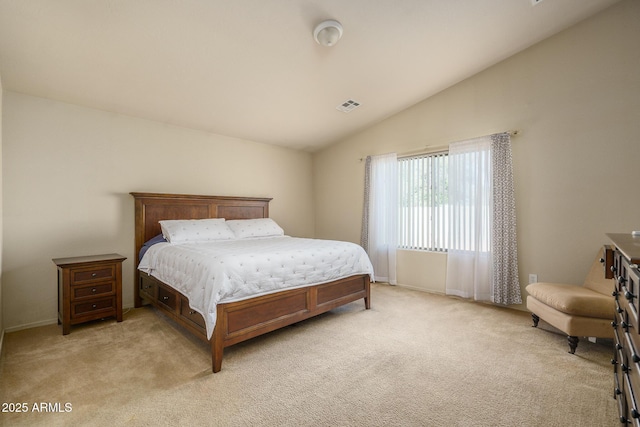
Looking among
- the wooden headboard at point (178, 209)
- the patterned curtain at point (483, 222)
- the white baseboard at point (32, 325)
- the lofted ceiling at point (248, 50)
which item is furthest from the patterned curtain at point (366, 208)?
the white baseboard at point (32, 325)

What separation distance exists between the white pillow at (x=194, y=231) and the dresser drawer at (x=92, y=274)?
0.62 meters

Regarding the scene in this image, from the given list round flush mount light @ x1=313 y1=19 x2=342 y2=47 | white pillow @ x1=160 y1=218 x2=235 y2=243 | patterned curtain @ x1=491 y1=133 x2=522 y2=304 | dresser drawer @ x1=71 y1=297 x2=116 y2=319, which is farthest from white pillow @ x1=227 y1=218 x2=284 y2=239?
patterned curtain @ x1=491 y1=133 x2=522 y2=304

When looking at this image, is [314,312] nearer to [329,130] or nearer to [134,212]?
[134,212]

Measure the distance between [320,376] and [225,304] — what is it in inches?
33.1

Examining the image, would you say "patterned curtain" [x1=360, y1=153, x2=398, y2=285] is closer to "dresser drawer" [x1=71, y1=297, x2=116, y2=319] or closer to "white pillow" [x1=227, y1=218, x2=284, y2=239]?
"white pillow" [x1=227, y1=218, x2=284, y2=239]

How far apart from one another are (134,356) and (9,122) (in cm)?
259

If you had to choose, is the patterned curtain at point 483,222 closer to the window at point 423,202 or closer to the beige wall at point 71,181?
the window at point 423,202

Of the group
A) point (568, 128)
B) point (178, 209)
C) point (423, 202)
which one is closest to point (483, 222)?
point (423, 202)

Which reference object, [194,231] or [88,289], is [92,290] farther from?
[194,231]

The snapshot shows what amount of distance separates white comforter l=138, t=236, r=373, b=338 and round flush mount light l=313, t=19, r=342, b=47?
1.92 m

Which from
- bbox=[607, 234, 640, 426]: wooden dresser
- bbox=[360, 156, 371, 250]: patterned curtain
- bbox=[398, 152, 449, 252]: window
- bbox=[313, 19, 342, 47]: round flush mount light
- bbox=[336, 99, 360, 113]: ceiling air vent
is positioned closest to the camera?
bbox=[607, 234, 640, 426]: wooden dresser

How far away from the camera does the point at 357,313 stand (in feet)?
10.6

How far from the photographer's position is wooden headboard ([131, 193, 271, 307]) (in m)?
3.46

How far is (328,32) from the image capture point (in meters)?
2.48
